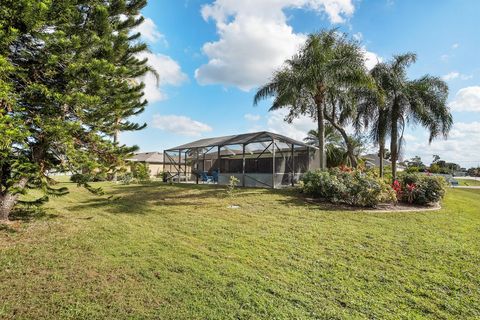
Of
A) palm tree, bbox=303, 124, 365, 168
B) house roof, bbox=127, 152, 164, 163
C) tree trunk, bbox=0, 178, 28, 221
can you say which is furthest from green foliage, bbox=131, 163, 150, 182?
house roof, bbox=127, 152, 164, 163

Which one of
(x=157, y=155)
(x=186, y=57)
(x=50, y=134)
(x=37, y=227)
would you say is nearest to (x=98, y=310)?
(x=50, y=134)

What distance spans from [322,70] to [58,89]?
1004 cm

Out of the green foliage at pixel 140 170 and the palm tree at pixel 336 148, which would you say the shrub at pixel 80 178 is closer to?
the green foliage at pixel 140 170

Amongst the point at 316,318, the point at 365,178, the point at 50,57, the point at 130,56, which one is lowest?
the point at 316,318

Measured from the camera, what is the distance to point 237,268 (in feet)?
13.4

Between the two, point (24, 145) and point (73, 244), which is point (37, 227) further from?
point (24, 145)

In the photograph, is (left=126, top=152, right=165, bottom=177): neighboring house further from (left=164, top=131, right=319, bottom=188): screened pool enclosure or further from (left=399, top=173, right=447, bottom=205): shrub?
(left=399, top=173, right=447, bottom=205): shrub

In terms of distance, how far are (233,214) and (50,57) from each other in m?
5.55

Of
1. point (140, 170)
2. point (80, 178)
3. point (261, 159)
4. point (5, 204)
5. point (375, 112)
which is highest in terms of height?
point (375, 112)

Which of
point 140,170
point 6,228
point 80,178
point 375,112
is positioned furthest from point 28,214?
point 375,112

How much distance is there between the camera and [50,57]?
4.85 m

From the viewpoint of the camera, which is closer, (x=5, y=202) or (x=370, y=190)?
(x=5, y=202)

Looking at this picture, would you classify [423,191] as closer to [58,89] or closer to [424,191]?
[424,191]

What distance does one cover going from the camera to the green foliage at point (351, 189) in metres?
9.13
